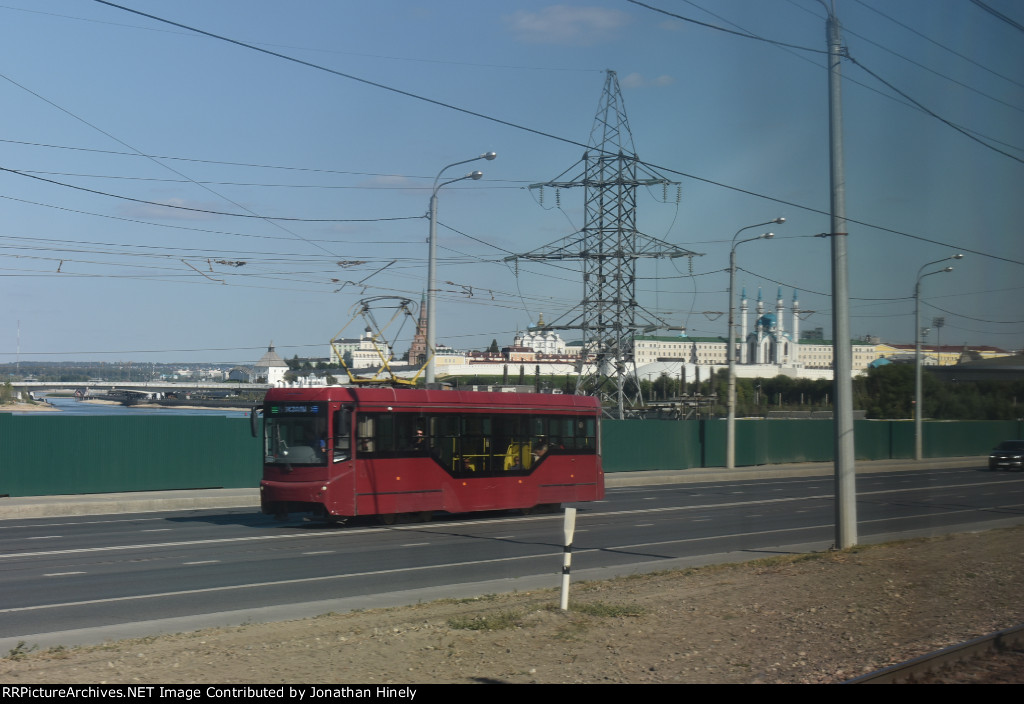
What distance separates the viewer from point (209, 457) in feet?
96.3

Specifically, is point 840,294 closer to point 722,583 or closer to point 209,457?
point 722,583

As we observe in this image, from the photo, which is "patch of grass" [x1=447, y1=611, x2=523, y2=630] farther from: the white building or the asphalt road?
the white building

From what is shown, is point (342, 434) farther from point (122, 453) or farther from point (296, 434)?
point (122, 453)

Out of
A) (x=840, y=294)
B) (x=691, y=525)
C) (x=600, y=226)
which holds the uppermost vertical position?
(x=600, y=226)

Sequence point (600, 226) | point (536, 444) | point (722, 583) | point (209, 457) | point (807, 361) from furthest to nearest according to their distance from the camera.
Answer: point (807, 361) → point (600, 226) → point (209, 457) → point (536, 444) → point (722, 583)

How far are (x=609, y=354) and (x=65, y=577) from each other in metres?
32.4

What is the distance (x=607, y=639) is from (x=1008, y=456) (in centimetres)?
4020

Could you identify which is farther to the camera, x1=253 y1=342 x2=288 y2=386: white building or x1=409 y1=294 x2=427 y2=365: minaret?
x1=253 y1=342 x2=288 y2=386: white building

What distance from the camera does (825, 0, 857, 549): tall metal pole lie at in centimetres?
1511

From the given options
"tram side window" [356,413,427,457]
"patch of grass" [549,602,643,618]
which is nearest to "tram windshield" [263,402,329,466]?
"tram side window" [356,413,427,457]

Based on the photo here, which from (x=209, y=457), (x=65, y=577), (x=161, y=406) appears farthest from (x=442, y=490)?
(x=161, y=406)

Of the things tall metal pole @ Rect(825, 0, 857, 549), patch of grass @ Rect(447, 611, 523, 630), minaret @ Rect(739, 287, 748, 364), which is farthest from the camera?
minaret @ Rect(739, 287, 748, 364)

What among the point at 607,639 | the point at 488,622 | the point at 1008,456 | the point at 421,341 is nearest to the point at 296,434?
the point at 488,622

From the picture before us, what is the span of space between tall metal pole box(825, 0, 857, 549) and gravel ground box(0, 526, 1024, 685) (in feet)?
8.45
